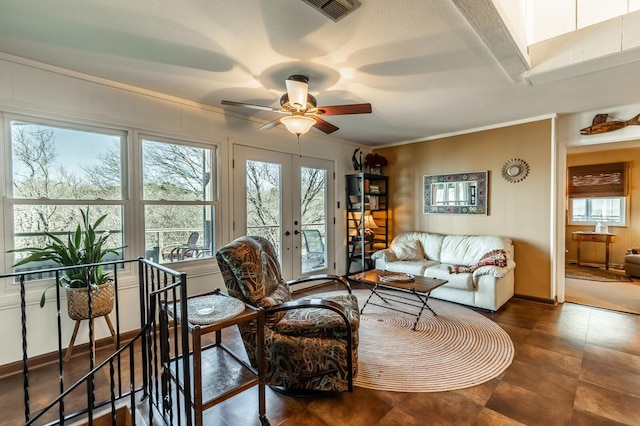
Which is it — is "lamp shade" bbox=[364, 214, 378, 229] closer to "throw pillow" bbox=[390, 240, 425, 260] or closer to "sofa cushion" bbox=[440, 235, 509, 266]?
"throw pillow" bbox=[390, 240, 425, 260]

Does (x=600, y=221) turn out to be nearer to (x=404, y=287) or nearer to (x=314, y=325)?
(x=404, y=287)

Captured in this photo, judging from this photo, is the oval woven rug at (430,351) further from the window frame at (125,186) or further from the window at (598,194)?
the window at (598,194)

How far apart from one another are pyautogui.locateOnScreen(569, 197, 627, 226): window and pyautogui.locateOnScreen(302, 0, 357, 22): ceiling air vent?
7.09 metres

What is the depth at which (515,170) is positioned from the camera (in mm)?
4109

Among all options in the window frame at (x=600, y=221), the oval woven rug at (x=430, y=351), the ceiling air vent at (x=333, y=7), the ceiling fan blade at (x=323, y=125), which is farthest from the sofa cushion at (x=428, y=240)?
the window frame at (x=600, y=221)

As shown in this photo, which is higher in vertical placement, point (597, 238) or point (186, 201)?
point (186, 201)

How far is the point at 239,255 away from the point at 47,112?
213cm

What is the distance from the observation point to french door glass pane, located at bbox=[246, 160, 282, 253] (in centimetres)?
391

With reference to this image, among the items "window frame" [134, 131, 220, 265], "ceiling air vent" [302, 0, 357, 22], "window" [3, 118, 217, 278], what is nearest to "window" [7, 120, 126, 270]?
"window" [3, 118, 217, 278]

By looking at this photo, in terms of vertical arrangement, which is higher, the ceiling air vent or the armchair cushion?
the ceiling air vent

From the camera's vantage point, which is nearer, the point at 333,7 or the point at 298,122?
the point at 333,7

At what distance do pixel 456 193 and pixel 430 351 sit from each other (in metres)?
2.86

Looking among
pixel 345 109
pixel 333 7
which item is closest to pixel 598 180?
pixel 345 109

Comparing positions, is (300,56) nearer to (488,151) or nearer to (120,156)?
(120,156)
